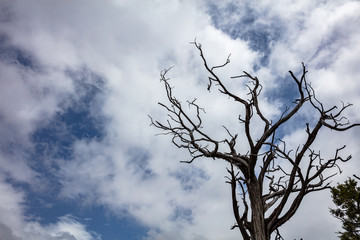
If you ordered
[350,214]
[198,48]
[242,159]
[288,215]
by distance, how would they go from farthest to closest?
[350,214] → [198,48] → [242,159] → [288,215]

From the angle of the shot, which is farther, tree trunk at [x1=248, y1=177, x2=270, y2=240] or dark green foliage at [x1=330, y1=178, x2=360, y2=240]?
dark green foliage at [x1=330, y1=178, x2=360, y2=240]

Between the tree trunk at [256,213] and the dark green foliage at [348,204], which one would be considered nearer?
the tree trunk at [256,213]

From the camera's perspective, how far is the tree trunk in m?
3.41

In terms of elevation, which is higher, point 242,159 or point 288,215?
point 242,159

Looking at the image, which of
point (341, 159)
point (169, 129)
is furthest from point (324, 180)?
point (169, 129)

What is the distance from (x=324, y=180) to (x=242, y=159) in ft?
4.67

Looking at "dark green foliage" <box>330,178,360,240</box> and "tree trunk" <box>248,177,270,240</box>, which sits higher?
"dark green foliage" <box>330,178,360,240</box>

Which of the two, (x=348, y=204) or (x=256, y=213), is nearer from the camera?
(x=256, y=213)

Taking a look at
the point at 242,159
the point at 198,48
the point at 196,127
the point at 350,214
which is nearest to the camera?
the point at 242,159

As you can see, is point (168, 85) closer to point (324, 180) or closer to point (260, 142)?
point (260, 142)

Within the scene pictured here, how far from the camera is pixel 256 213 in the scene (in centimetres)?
360

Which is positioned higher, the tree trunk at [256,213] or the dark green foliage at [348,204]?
the dark green foliage at [348,204]

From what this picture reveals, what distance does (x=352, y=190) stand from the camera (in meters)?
13.2

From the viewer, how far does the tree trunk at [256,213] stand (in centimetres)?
341
